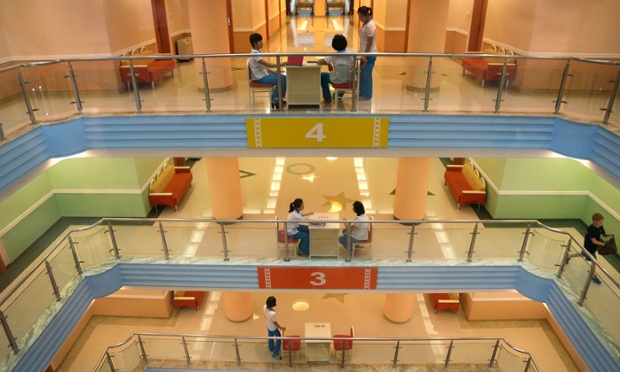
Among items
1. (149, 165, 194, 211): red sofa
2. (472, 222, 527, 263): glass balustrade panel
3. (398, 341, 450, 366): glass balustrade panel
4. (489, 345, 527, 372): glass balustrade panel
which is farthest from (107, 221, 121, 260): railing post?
(489, 345, 527, 372): glass balustrade panel

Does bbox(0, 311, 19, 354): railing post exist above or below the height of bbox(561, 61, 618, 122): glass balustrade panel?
below

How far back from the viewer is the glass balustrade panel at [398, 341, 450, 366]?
9328 millimetres

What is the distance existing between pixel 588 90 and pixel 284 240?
5.47 metres

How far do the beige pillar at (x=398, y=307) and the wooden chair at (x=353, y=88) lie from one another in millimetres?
5612

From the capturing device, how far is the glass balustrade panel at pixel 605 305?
6.14 m

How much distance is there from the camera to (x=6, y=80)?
6660 mm

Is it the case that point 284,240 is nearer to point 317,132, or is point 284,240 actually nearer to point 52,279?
point 317,132

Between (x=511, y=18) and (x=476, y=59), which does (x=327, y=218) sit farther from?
(x=511, y=18)

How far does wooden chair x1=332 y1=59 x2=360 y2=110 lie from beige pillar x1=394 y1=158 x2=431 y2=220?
10.8ft

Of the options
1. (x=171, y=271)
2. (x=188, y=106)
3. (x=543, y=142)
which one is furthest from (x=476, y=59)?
(x=171, y=271)

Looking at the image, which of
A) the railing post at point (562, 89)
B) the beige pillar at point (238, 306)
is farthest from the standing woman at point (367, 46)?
the beige pillar at point (238, 306)

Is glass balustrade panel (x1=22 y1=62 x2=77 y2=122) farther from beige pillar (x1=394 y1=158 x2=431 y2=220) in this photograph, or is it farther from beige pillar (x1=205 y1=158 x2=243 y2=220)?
beige pillar (x1=394 y1=158 x2=431 y2=220)

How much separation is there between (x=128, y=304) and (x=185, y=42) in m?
8.44

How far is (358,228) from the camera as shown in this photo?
7.84 m
